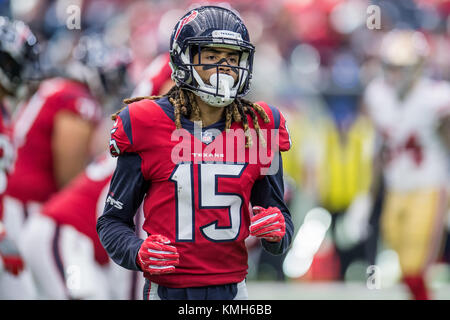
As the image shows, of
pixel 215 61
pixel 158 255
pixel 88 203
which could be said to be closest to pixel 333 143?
pixel 88 203

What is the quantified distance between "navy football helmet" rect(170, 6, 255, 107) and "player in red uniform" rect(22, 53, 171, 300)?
1138 mm

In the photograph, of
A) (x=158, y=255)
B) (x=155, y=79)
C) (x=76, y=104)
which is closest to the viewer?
(x=158, y=255)

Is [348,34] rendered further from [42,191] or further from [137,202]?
[137,202]

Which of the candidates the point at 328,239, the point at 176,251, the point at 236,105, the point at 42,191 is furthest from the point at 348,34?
the point at 176,251

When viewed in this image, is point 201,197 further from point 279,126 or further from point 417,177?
point 417,177

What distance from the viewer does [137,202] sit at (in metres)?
2.45

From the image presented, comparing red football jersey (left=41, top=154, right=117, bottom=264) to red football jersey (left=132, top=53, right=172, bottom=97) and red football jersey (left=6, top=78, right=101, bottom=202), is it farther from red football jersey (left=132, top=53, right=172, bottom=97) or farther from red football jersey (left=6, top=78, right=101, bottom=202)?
red football jersey (left=6, top=78, right=101, bottom=202)

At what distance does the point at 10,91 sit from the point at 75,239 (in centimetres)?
87

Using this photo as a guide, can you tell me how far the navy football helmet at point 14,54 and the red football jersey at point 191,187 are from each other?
1.62 m

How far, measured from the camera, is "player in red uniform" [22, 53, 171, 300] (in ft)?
12.0

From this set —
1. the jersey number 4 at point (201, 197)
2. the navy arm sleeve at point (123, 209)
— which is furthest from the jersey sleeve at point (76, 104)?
the jersey number 4 at point (201, 197)

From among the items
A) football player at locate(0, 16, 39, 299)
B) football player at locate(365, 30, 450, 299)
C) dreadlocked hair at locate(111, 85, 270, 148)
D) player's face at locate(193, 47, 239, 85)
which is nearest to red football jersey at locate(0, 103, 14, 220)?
football player at locate(0, 16, 39, 299)

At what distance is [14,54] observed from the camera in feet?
12.7

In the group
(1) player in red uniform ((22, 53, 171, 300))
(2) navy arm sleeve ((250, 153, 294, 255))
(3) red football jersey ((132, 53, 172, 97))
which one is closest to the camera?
(2) navy arm sleeve ((250, 153, 294, 255))
